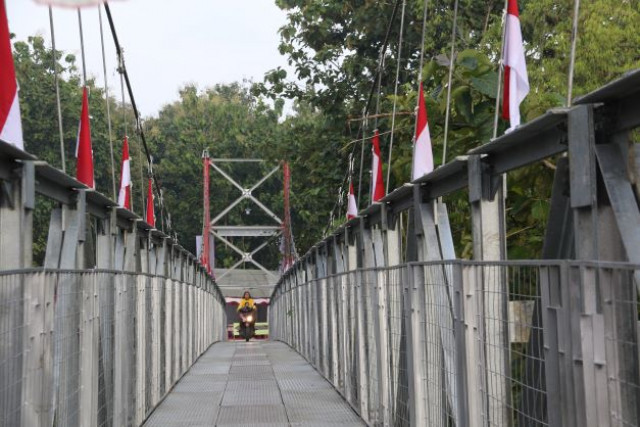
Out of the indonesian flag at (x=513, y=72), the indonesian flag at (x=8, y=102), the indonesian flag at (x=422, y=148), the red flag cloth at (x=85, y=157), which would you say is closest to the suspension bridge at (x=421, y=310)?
the indonesian flag at (x=8, y=102)

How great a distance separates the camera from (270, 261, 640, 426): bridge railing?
2.86 m

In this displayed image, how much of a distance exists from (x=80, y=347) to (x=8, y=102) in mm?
3233

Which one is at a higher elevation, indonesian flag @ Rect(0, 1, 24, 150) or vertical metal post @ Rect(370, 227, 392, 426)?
indonesian flag @ Rect(0, 1, 24, 150)

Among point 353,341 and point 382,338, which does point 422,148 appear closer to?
point 353,341

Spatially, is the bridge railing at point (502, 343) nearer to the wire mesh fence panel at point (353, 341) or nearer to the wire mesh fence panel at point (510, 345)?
the wire mesh fence panel at point (510, 345)

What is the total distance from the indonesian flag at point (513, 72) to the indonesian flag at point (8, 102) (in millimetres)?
3397

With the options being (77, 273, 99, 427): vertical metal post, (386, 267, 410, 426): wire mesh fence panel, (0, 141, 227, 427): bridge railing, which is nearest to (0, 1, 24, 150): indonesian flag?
(0, 141, 227, 427): bridge railing

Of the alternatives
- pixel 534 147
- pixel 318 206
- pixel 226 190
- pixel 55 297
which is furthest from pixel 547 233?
pixel 226 190

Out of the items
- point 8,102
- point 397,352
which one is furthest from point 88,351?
point 8,102

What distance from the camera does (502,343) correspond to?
4.07m

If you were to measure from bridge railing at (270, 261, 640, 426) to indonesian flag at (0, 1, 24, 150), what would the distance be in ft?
8.13

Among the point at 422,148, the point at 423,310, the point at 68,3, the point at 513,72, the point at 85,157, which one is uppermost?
the point at 68,3

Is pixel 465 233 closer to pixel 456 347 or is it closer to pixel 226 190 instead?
pixel 456 347

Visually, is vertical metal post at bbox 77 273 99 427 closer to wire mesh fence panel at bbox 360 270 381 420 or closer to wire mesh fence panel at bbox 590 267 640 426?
wire mesh fence panel at bbox 360 270 381 420
